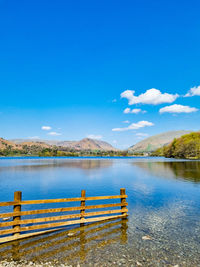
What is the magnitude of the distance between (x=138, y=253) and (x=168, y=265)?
191 centimetres

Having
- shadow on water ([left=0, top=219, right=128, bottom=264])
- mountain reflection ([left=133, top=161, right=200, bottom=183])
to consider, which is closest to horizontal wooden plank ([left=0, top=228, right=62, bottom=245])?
shadow on water ([left=0, top=219, right=128, bottom=264])

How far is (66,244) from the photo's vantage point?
1245 centimetres

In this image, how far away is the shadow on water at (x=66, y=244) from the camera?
10.8 m

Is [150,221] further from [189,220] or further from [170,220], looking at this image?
[189,220]

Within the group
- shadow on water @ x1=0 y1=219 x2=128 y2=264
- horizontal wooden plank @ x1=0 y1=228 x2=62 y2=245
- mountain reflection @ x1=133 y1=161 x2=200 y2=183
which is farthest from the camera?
mountain reflection @ x1=133 y1=161 x2=200 y2=183

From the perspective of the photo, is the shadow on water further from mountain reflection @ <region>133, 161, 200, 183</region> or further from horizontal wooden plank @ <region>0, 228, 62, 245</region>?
mountain reflection @ <region>133, 161, 200, 183</region>

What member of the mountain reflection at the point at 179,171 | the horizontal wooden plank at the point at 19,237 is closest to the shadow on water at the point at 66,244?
the horizontal wooden plank at the point at 19,237

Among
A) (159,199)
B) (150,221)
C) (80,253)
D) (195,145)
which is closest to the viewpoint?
(80,253)

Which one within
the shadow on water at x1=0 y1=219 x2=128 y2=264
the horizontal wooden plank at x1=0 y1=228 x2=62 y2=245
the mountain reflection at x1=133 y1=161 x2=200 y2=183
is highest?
the horizontal wooden plank at x1=0 y1=228 x2=62 y2=245

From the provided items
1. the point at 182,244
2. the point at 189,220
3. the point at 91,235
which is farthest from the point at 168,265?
the point at 189,220

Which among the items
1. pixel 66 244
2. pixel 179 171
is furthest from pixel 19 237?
pixel 179 171

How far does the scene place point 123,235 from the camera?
14078 mm

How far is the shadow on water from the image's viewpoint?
10.8m

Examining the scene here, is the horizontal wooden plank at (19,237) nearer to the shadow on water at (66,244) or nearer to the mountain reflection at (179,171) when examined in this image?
the shadow on water at (66,244)
